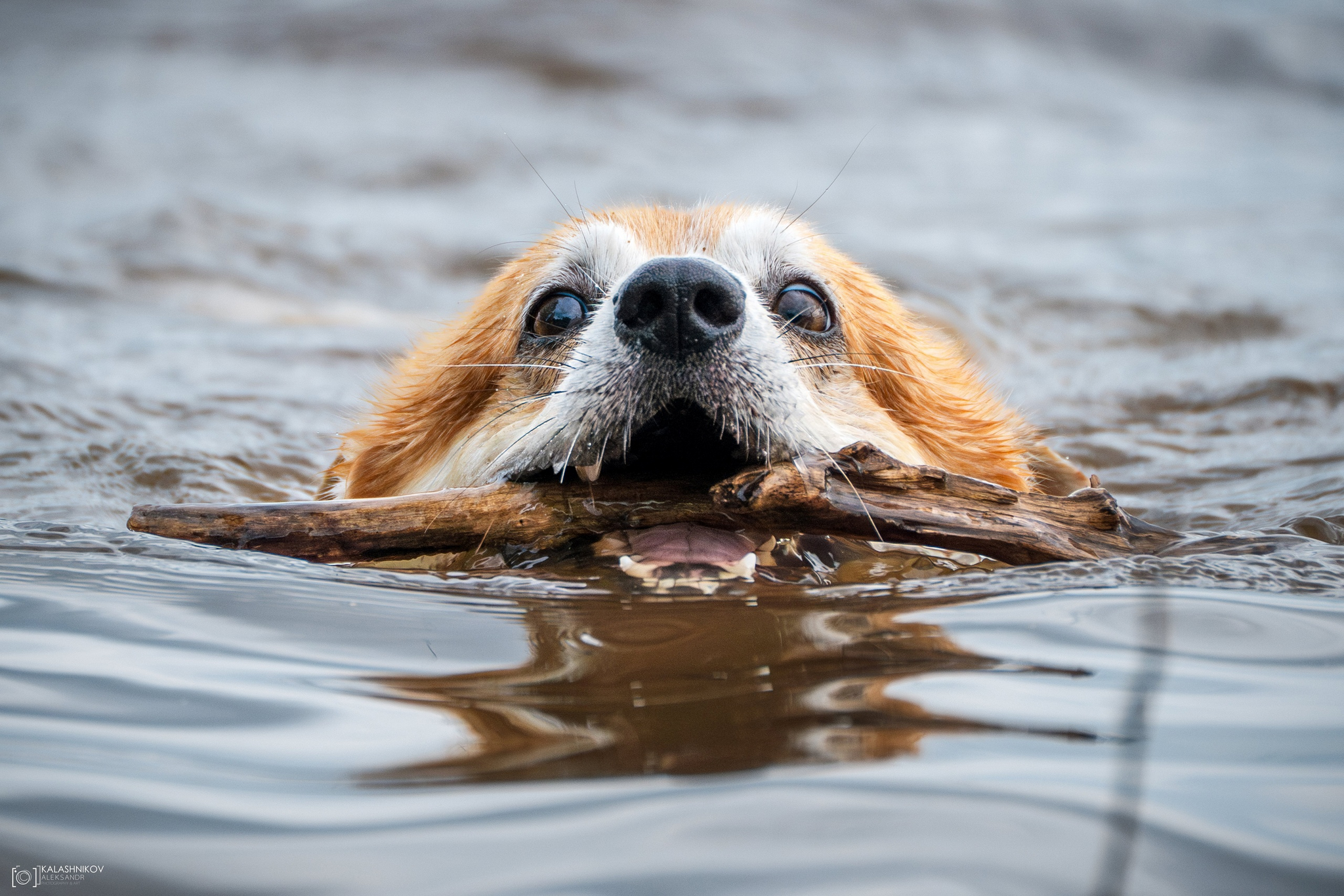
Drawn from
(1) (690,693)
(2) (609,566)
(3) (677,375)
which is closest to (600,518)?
(2) (609,566)

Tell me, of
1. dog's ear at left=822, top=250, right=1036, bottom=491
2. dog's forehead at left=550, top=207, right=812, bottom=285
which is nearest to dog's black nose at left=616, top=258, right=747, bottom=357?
dog's forehead at left=550, top=207, right=812, bottom=285

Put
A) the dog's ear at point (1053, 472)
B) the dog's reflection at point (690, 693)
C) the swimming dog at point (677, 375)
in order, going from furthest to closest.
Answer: the dog's ear at point (1053, 472), the swimming dog at point (677, 375), the dog's reflection at point (690, 693)

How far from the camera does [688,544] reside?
2.69m

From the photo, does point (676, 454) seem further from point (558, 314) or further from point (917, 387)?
point (917, 387)

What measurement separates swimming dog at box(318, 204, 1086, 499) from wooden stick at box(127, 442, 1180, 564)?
13 cm

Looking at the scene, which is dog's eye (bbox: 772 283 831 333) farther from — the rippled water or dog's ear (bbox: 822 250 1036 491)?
the rippled water

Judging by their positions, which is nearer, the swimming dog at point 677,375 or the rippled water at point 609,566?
the rippled water at point 609,566

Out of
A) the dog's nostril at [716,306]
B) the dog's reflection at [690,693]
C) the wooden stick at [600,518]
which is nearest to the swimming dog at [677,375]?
the dog's nostril at [716,306]

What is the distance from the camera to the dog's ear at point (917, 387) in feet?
11.8

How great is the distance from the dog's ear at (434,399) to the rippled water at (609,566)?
0.91m

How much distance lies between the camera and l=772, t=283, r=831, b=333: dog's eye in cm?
338

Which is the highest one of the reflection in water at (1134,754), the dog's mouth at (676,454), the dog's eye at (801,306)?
the dog's eye at (801,306)

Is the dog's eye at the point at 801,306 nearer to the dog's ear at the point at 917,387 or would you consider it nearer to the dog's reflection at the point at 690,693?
the dog's ear at the point at 917,387

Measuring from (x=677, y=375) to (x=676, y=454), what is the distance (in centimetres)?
23
